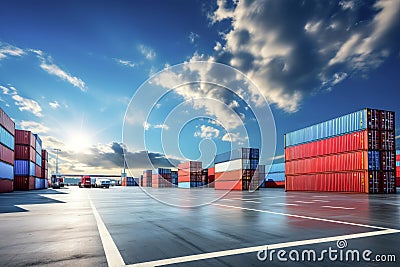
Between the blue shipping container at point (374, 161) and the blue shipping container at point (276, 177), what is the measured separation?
4632 centimetres

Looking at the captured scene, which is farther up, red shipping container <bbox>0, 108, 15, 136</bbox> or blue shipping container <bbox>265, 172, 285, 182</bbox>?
red shipping container <bbox>0, 108, 15, 136</bbox>

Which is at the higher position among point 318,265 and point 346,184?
point 318,265

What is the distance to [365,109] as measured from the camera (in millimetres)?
35375

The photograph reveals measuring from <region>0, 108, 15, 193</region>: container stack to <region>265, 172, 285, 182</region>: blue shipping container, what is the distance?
65797mm

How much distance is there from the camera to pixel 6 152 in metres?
38.7

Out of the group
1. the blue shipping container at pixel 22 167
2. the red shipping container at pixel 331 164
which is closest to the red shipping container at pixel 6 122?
the blue shipping container at pixel 22 167

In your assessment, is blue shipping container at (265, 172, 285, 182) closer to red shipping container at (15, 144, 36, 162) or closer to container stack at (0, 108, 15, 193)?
red shipping container at (15, 144, 36, 162)

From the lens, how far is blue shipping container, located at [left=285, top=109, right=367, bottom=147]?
36.1m

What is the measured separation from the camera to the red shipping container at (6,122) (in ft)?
120

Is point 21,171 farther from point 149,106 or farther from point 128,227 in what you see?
point 128,227

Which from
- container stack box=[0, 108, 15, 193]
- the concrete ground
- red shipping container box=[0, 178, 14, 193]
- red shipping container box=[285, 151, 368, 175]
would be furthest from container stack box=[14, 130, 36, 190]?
red shipping container box=[285, 151, 368, 175]

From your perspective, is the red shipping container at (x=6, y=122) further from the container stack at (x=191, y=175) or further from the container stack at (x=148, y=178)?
the container stack at (x=148, y=178)

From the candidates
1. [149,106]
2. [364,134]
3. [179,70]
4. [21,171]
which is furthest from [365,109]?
[21,171]

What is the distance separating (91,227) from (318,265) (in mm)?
7236
